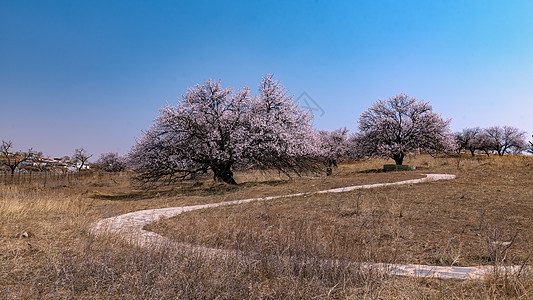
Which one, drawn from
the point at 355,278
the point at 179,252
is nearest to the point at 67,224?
the point at 179,252

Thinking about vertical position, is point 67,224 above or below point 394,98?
below

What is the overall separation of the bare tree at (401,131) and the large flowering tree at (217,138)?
435 inches

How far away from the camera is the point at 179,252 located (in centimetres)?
498

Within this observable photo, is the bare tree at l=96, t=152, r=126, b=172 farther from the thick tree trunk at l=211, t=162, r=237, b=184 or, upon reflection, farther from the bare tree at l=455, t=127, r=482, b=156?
the bare tree at l=455, t=127, r=482, b=156

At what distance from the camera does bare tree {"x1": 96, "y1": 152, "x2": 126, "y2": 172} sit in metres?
55.7

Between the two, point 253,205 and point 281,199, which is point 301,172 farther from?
point 253,205

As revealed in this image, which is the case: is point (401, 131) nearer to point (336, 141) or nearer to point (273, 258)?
point (336, 141)

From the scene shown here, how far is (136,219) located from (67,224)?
7.00 ft

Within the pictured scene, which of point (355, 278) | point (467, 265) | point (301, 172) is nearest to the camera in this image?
point (355, 278)

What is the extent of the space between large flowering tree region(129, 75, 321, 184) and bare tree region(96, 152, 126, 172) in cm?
3939

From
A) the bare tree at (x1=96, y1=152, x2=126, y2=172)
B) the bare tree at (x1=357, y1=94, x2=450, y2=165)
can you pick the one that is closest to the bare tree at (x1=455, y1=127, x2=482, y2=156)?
the bare tree at (x1=357, y1=94, x2=450, y2=165)

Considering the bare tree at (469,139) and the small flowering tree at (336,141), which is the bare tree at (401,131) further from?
the bare tree at (469,139)

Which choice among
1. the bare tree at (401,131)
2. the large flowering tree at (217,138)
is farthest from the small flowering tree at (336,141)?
the large flowering tree at (217,138)

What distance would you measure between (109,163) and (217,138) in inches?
1804
